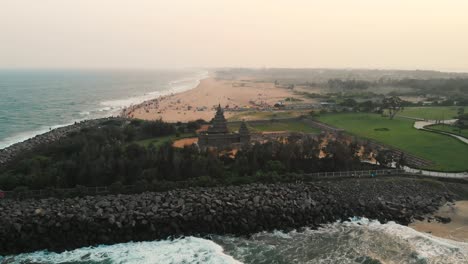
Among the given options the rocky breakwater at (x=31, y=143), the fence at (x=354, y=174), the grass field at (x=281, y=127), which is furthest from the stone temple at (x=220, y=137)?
the rocky breakwater at (x=31, y=143)

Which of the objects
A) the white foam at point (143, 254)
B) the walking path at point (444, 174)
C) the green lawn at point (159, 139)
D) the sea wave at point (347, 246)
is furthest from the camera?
the green lawn at point (159, 139)

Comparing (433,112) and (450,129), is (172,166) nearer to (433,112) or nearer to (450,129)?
(450,129)

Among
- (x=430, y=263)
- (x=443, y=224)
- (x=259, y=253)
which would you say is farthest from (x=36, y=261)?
(x=443, y=224)

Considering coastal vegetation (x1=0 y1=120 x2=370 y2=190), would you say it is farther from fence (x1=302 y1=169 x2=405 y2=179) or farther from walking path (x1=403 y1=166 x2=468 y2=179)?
walking path (x1=403 y1=166 x2=468 y2=179)

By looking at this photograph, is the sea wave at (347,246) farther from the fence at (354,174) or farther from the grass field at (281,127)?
the grass field at (281,127)

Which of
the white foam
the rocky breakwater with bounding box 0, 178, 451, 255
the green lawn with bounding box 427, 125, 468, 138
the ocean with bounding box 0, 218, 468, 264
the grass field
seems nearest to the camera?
the white foam

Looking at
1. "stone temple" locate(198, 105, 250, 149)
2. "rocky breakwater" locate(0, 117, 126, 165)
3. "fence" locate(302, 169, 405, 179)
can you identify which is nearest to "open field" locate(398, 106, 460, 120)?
"fence" locate(302, 169, 405, 179)

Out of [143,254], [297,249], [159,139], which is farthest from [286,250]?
[159,139]
